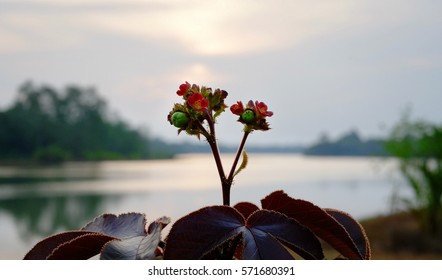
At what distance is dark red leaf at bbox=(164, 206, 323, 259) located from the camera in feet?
1.88

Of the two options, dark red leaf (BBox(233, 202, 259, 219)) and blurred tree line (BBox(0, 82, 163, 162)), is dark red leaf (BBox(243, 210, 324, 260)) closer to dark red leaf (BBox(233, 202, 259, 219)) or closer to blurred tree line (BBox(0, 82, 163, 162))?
dark red leaf (BBox(233, 202, 259, 219))

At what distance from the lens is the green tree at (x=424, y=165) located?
7.88 m

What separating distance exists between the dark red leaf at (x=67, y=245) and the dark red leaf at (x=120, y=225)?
0.03 m

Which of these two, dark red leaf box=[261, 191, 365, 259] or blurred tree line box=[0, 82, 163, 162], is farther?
blurred tree line box=[0, 82, 163, 162]

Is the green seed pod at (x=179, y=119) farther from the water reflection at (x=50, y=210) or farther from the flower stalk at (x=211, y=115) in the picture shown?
the water reflection at (x=50, y=210)

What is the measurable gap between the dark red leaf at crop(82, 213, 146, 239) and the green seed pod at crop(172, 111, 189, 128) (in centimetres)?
13

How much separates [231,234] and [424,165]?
805cm

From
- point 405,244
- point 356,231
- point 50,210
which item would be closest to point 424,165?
point 405,244

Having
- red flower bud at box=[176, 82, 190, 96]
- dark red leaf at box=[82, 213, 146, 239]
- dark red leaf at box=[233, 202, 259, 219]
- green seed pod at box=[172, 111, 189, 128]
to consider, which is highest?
red flower bud at box=[176, 82, 190, 96]

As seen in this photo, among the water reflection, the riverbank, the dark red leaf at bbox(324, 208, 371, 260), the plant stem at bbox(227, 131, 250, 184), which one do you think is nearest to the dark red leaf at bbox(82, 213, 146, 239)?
the plant stem at bbox(227, 131, 250, 184)

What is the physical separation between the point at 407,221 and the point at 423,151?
4.16 feet

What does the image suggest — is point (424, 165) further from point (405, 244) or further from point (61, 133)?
point (61, 133)

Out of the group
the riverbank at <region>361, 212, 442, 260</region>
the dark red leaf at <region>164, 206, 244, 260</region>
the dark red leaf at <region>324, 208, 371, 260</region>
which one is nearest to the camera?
the dark red leaf at <region>164, 206, 244, 260</region>
